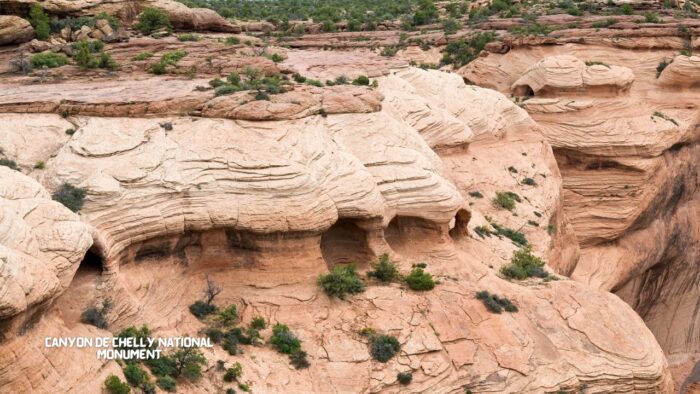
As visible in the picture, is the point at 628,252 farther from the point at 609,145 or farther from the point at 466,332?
the point at 466,332

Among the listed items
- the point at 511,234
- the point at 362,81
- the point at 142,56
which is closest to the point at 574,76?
the point at 511,234

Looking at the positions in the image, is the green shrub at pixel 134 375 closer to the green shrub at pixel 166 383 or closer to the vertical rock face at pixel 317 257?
the green shrub at pixel 166 383

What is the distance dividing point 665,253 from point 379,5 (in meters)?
51.9

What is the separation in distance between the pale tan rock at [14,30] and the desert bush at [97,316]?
781 inches

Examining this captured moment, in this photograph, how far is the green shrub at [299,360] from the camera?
2242cm

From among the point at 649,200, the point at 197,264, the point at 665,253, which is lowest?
the point at 665,253

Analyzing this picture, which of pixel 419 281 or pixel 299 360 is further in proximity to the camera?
pixel 419 281

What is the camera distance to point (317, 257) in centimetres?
2494

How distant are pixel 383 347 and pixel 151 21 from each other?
26924 mm

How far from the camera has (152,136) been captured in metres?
24.6

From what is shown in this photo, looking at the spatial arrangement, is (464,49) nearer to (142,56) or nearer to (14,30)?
(142,56)

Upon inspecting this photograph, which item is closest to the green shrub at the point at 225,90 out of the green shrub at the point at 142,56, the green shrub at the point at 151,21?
the green shrub at the point at 142,56

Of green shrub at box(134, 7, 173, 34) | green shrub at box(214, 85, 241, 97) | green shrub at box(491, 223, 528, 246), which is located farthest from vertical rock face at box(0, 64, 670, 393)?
green shrub at box(134, 7, 173, 34)

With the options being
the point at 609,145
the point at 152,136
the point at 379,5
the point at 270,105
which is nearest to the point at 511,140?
the point at 609,145
